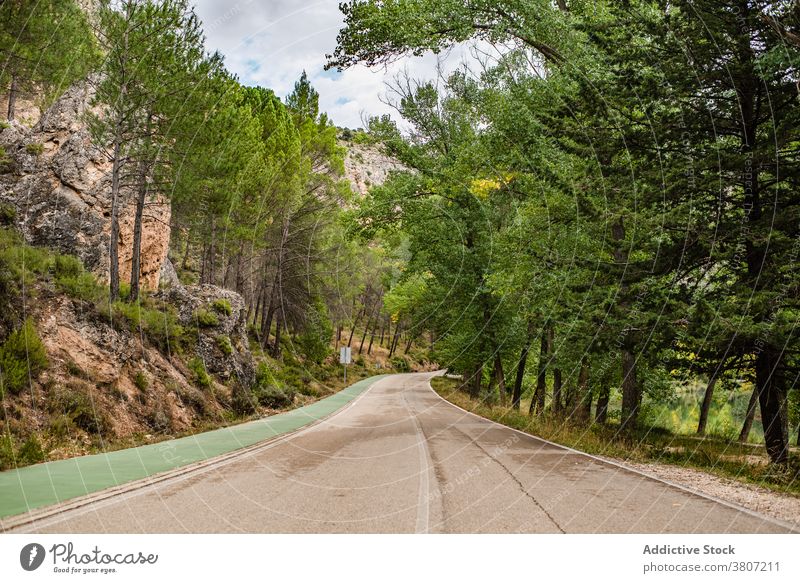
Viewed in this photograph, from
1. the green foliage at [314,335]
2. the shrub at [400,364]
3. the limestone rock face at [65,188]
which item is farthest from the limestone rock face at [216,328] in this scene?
the shrub at [400,364]

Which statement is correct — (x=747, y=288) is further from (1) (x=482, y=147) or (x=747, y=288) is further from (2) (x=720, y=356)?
(1) (x=482, y=147)

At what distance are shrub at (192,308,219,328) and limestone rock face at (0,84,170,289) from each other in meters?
3.85

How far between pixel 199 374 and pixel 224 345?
261 centimetres

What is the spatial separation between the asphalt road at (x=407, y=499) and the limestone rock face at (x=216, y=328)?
10.2 m

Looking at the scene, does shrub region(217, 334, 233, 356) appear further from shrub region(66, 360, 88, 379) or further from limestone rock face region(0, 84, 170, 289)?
shrub region(66, 360, 88, 379)

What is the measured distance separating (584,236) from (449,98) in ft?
45.9

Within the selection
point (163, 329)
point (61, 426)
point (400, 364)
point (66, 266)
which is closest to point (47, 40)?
point (66, 266)

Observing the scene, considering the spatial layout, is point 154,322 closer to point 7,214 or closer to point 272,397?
point 7,214

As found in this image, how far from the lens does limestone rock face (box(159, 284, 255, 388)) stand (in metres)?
22.0

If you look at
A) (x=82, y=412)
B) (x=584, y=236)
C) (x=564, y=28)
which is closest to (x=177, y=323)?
(x=82, y=412)

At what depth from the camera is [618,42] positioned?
12445 mm

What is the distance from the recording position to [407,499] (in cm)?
726

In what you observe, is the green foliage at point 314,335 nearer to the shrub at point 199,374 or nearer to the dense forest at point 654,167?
the shrub at point 199,374

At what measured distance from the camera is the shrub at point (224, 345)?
22.4 meters
